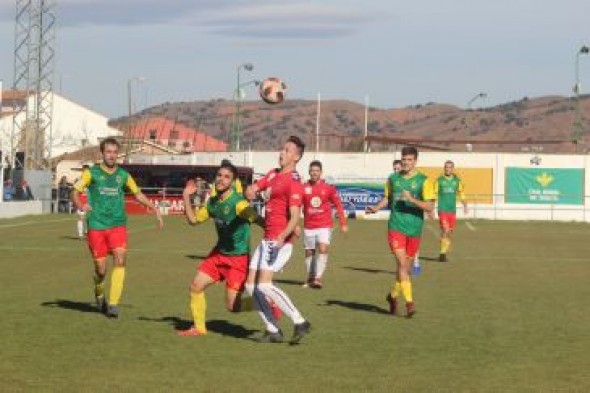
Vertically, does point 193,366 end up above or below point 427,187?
below

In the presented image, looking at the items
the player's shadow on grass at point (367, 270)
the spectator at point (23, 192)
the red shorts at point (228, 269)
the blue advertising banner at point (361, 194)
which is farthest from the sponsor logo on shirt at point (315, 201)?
the blue advertising banner at point (361, 194)

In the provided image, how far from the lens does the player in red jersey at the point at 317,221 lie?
1952 cm

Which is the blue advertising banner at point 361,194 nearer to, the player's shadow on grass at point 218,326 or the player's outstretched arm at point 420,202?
the player's outstretched arm at point 420,202

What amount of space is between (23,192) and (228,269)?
4145 cm

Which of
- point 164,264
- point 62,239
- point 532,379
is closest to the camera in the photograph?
point 532,379

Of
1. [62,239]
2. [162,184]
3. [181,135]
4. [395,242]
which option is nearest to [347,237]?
[62,239]

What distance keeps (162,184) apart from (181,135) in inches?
Answer: 3626

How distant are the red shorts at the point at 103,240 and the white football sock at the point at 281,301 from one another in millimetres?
3106

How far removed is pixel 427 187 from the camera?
1494 cm

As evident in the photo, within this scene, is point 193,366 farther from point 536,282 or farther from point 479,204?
point 479,204

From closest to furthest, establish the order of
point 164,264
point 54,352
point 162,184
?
1. point 54,352
2. point 164,264
3. point 162,184

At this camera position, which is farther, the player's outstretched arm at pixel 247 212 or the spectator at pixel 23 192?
the spectator at pixel 23 192

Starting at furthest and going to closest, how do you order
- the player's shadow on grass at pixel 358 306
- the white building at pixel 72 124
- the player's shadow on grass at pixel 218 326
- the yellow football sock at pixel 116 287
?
the white building at pixel 72 124, the player's shadow on grass at pixel 358 306, the yellow football sock at pixel 116 287, the player's shadow on grass at pixel 218 326

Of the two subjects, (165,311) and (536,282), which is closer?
(165,311)
